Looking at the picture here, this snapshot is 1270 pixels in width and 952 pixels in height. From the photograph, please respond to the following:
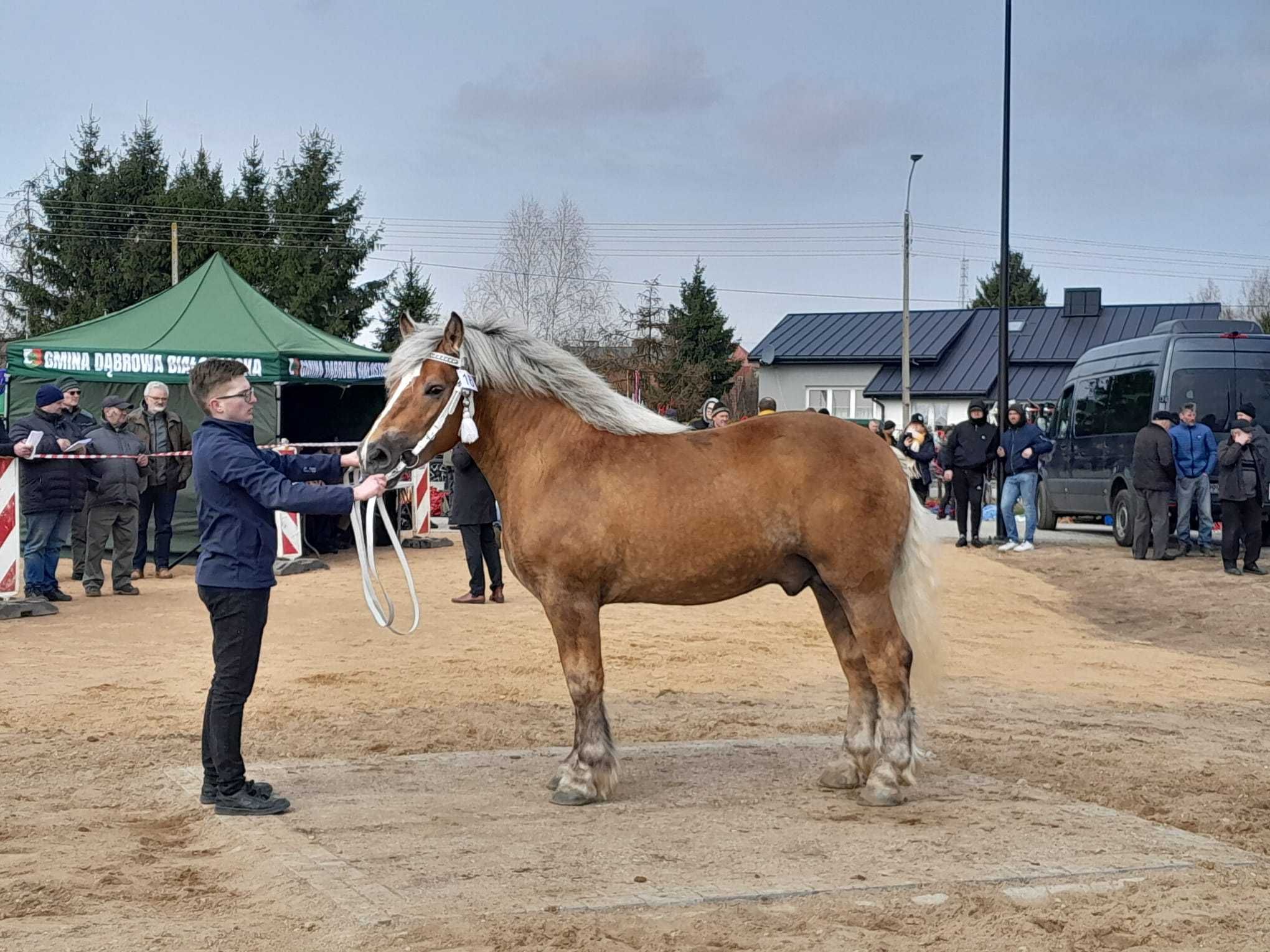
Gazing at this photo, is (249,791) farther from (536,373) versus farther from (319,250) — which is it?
(319,250)

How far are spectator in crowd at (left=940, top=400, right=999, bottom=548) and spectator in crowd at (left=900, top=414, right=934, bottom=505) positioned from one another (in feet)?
3.03

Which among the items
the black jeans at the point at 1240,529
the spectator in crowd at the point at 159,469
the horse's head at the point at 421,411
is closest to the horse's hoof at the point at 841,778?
the horse's head at the point at 421,411

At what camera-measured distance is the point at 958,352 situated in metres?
49.7

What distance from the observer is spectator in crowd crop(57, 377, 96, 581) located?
13.3 m

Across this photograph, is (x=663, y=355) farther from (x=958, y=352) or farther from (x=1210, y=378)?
(x=1210, y=378)

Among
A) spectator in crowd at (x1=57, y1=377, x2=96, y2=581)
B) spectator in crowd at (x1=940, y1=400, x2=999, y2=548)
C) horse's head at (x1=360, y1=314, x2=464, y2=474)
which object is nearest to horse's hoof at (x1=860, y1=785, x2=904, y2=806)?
horse's head at (x1=360, y1=314, x2=464, y2=474)

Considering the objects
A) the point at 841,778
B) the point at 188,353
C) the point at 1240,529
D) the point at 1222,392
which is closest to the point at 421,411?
the point at 841,778

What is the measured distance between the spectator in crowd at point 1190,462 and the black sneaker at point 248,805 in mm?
13503

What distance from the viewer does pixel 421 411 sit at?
579cm

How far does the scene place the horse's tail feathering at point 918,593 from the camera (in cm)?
601

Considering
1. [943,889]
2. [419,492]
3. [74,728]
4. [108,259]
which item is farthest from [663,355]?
[943,889]

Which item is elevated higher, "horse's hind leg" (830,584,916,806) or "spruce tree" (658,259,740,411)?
"spruce tree" (658,259,740,411)

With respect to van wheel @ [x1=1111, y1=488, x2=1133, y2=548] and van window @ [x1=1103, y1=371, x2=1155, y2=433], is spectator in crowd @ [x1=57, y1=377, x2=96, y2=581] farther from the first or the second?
van window @ [x1=1103, y1=371, x2=1155, y2=433]

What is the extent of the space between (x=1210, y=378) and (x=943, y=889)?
575 inches
